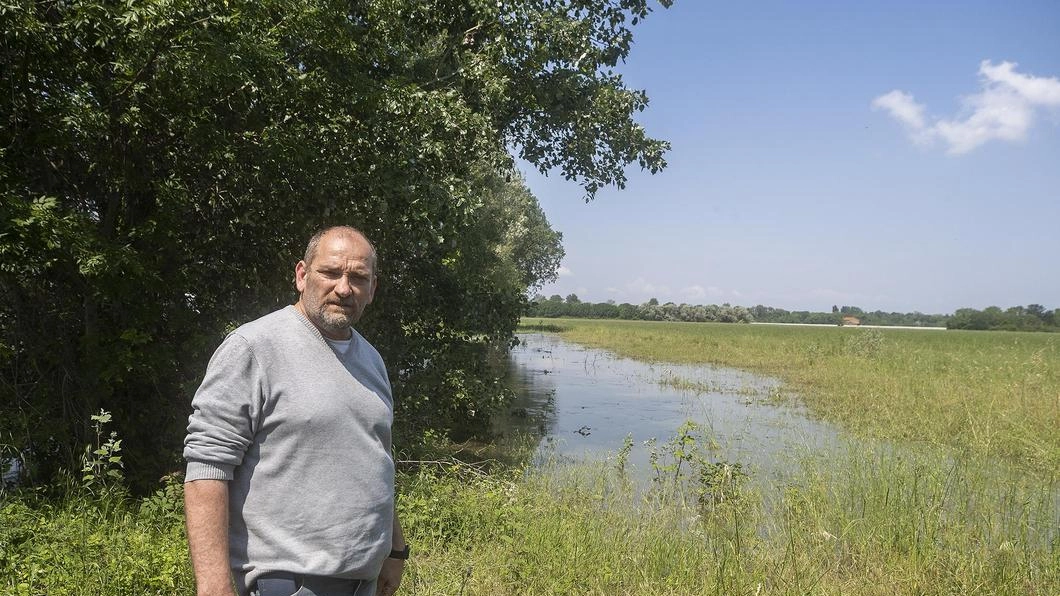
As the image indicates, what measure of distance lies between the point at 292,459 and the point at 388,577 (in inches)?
27.9

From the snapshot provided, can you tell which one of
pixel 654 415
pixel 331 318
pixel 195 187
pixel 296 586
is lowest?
pixel 654 415

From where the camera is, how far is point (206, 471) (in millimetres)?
1807

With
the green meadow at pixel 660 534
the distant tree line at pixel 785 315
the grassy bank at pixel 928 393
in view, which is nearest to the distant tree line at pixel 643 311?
the distant tree line at pixel 785 315

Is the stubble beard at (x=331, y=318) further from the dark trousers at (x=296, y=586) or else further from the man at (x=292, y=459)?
the dark trousers at (x=296, y=586)

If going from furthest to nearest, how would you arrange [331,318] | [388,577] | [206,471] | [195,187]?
[195,187], [388,577], [331,318], [206,471]

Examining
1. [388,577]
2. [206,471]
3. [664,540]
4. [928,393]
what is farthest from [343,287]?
→ [928,393]

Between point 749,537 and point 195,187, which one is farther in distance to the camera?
point 195,187

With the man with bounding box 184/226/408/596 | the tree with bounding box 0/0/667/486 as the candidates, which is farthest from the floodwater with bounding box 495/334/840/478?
the man with bounding box 184/226/408/596

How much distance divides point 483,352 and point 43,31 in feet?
19.6

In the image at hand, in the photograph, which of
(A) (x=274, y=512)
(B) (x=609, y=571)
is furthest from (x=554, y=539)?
(A) (x=274, y=512)

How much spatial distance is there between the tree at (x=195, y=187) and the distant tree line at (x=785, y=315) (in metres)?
84.3

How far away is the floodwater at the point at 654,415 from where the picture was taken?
9547 mm

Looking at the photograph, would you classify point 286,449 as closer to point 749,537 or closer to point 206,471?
point 206,471

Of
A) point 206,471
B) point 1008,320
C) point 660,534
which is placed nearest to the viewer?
point 206,471
